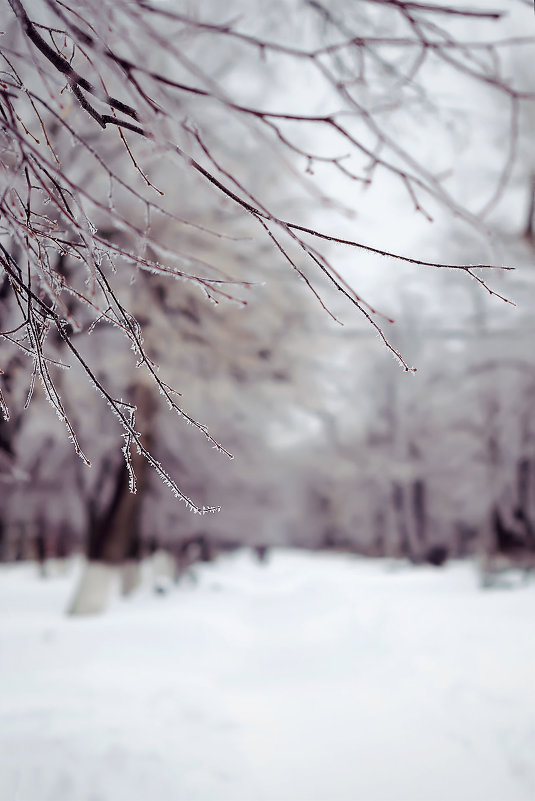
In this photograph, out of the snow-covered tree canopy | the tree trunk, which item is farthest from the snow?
the snow-covered tree canopy

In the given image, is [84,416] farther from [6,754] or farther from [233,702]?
[6,754]

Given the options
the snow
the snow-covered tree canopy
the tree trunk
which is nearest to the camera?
the snow-covered tree canopy

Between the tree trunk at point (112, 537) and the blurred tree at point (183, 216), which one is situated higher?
the blurred tree at point (183, 216)

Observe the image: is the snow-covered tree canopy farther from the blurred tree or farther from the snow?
the snow

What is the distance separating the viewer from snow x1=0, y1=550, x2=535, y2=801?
3.26 metres

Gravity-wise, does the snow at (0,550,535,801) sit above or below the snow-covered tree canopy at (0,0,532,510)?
below

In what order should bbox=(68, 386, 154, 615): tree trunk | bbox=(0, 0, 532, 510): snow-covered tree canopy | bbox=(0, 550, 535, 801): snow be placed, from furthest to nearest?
bbox=(68, 386, 154, 615): tree trunk < bbox=(0, 550, 535, 801): snow < bbox=(0, 0, 532, 510): snow-covered tree canopy

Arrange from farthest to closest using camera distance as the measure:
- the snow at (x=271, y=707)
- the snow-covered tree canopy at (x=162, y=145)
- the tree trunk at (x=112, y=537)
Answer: the tree trunk at (x=112, y=537), the snow at (x=271, y=707), the snow-covered tree canopy at (x=162, y=145)

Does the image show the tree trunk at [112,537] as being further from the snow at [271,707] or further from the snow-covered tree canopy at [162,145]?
the snow-covered tree canopy at [162,145]

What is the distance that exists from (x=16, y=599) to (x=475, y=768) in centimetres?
1106

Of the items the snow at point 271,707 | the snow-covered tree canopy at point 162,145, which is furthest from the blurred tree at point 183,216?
the snow at point 271,707

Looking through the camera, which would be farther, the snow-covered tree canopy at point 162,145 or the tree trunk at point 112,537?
the tree trunk at point 112,537

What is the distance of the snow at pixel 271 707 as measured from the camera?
3.26 meters

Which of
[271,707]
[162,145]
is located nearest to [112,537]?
[271,707]
